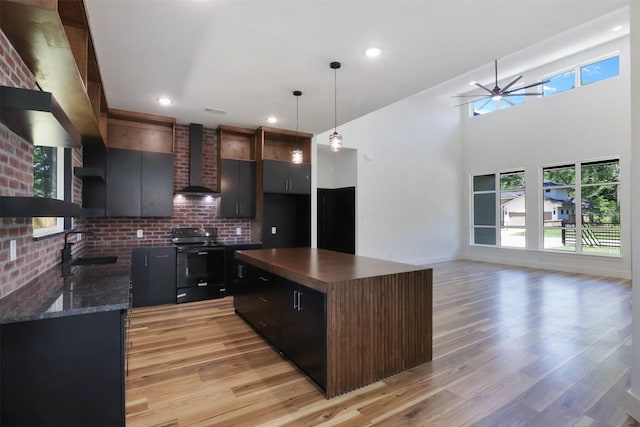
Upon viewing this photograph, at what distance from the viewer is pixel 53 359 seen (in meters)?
1.54

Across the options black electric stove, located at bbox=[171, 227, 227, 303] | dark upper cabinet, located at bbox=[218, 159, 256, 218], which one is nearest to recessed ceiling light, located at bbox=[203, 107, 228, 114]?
dark upper cabinet, located at bbox=[218, 159, 256, 218]

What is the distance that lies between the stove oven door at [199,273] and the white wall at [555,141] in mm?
7350

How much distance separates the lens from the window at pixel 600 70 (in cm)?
671

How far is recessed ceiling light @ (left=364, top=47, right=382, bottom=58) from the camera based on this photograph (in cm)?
288

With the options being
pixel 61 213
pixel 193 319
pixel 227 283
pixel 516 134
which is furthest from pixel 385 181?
pixel 61 213

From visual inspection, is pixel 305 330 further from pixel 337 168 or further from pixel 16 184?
pixel 337 168

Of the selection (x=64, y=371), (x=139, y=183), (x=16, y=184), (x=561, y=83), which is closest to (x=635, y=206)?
(x=64, y=371)

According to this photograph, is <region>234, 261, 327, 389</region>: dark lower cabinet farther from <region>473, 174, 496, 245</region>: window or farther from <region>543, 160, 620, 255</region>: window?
<region>473, 174, 496, 245</region>: window

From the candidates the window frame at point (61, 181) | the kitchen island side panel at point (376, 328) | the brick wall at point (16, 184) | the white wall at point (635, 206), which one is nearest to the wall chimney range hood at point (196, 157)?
the window frame at point (61, 181)

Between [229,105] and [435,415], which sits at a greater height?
[229,105]

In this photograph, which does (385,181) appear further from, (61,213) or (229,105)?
(61,213)

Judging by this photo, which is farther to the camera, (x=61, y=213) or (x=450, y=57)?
(x=450, y=57)

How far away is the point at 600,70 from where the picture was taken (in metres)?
6.89

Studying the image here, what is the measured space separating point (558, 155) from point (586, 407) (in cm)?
708
